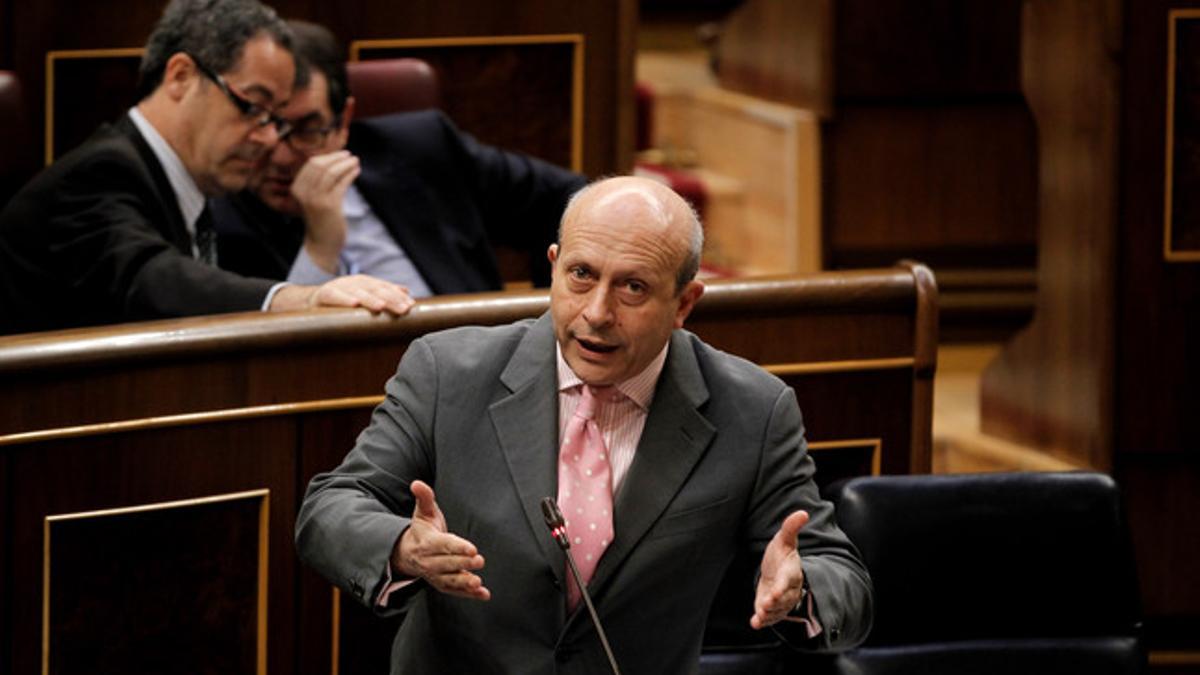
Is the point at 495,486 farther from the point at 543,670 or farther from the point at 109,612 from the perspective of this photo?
the point at 109,612

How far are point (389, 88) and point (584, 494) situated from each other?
134cm

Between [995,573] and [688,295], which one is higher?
[688,295]

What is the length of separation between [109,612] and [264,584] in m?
0.15

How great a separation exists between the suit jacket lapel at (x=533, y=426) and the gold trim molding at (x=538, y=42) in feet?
A: 4.84

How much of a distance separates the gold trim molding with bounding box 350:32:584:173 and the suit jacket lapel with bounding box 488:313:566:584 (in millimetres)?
1475

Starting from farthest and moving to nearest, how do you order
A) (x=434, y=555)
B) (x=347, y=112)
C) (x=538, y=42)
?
(x=538, y=42) → (x=347, y=112) → (x=434, y=555)

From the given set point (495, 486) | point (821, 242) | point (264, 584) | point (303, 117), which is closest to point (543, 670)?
point (495, 486)

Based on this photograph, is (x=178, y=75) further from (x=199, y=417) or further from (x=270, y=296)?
(x=199, y=417)

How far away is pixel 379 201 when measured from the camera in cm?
265

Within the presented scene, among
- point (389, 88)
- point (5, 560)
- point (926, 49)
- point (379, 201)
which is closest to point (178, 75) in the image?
point (379, 201)

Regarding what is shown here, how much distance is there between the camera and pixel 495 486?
157cm

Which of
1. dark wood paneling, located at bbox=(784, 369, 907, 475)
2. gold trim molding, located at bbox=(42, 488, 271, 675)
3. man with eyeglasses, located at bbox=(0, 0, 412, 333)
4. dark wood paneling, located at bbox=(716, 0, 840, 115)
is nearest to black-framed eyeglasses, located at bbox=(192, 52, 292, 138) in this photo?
man with eyeglasses, located at bbox=(0, 0, 412, 333)

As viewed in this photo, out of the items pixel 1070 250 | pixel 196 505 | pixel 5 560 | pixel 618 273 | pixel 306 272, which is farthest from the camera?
pixel 1070 250

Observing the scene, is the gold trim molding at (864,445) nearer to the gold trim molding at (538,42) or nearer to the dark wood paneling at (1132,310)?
the dark wood paneling at (1132,310)
